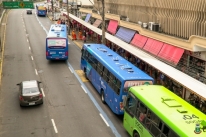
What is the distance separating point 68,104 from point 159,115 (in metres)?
9.94

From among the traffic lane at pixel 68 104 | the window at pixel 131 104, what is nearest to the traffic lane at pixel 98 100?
the traffic lane at pixel 68 104

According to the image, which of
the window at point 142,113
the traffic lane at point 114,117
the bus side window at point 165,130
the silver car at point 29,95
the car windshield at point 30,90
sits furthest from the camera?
the car windshield at point 30,90

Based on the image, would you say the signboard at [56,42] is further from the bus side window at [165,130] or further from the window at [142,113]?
the bus side window at [165,130]

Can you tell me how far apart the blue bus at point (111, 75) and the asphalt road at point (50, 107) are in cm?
117

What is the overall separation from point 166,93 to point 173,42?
10694 millimetres

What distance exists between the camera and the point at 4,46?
39.6 m

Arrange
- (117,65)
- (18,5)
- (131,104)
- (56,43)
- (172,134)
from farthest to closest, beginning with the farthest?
(18,5) → (56,43) → (117,65) → (131,104) → (172,134)

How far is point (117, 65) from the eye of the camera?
1922 centimetres

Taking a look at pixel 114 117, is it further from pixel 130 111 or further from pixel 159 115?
pixel 159 115

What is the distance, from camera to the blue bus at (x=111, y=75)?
16562mm

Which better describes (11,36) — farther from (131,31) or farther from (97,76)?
(97,76)

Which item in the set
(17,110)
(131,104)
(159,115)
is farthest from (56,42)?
(159,115)

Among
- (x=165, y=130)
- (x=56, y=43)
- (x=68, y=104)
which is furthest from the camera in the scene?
(x=56, y=43)

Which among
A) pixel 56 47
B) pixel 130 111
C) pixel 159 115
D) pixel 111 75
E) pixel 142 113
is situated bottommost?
pixel 130 111
